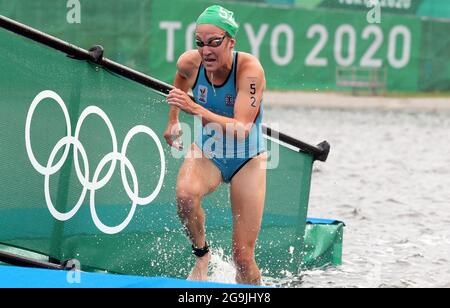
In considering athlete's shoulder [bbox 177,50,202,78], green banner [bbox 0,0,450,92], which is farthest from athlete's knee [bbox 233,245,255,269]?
green banner [bbox 0,0,450,92]

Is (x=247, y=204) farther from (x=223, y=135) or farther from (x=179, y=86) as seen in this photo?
(x=179, y=86)

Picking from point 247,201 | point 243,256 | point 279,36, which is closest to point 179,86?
point 247,201

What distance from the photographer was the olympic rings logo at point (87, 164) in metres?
7.35

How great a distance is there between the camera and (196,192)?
7.83 m

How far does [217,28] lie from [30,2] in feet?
56.4

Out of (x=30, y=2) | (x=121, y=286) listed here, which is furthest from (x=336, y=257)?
(x=30, y=2)

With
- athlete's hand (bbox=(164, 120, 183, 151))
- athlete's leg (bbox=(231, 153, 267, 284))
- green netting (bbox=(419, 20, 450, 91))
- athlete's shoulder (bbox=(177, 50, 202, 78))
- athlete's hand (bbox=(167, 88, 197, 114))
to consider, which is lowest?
athlete's leg (bbox=(231, 153, 267, 284))

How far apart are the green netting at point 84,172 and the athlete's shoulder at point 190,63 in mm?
366

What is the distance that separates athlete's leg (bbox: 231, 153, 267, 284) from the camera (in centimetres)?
805

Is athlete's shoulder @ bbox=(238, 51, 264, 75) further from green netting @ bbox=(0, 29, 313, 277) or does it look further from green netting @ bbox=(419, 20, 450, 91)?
green netting @ bbox=(419, 20, 450, 91)

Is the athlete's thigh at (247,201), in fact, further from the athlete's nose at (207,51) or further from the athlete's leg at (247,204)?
the athlete's nose at (207,51)

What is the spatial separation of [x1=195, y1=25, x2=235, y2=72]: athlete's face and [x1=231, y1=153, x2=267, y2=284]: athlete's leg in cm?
93

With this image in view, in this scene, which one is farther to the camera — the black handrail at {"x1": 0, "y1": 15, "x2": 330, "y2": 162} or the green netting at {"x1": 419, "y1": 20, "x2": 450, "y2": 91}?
the green netting at {"x1": 419, "y1": 20, "x2": 450, "y2": 91}

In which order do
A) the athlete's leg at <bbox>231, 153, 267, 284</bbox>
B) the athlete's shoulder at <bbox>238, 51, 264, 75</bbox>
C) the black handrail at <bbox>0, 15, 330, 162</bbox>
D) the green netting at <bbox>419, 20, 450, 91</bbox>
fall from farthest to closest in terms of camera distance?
the green netting at <bbox>419, 20, 450, 91</bbox> < the athlete's leg at <bbox>231, 153, 267, 284</bbox> < the athlete's shoulder at <bbox>238, 51, 264, 75</bbox> < the black handrail at <bbox>0, 15, 330, 162</bbox>
